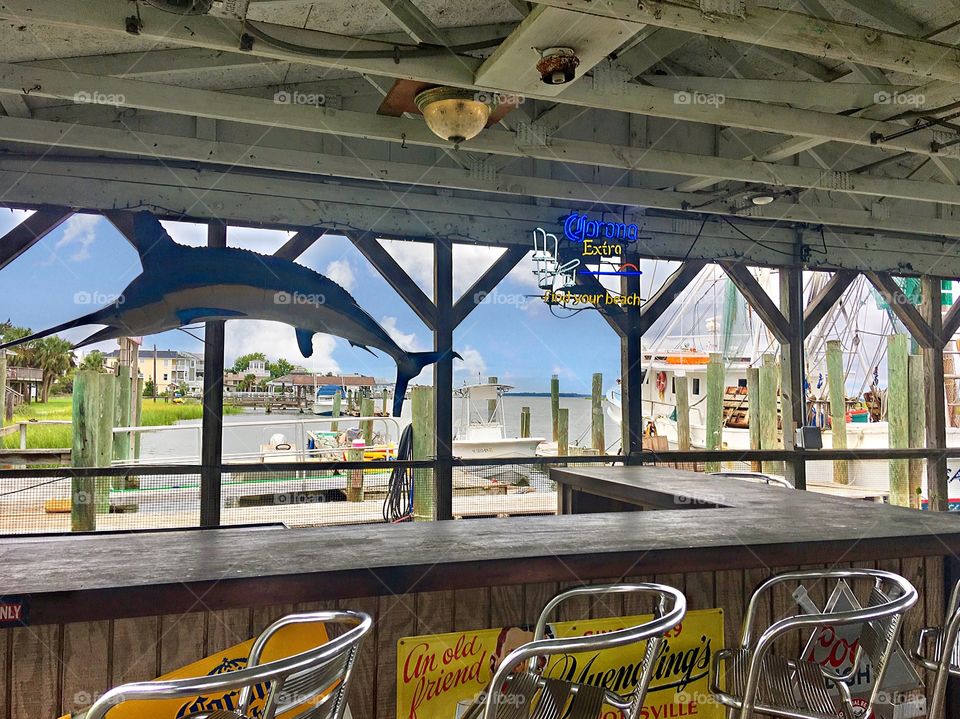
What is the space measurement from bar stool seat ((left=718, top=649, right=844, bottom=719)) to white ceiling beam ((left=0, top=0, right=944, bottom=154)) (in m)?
2.32

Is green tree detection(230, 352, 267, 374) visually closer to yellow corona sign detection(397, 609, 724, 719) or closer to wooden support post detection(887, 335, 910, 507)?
yellow corona sign detection(397, 609, 724, 719)

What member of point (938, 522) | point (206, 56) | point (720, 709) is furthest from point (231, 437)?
point (938, 522)

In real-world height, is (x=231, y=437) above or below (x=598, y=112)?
below

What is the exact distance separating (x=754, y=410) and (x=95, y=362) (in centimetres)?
575

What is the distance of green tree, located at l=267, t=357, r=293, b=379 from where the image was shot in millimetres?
6359

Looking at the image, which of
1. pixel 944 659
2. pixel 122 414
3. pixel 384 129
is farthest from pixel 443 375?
pixel 944 659

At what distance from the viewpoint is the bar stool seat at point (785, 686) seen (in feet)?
6.81

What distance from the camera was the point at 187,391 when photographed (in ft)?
18.0

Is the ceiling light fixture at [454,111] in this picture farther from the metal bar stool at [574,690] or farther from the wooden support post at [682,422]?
the wooden support post at [682,422]

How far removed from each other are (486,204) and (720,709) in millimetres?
4183

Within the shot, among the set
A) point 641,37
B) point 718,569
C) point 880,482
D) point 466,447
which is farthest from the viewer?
point 880,482

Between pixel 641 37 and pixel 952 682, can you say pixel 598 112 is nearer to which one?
pixel 641 37

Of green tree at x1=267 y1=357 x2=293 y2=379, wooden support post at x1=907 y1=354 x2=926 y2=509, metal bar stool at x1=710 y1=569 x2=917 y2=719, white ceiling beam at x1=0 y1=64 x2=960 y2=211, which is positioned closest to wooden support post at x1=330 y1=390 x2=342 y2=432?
green tree at x1=267 y1=357 x2=293 y2=379

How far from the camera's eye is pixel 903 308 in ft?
24.0
